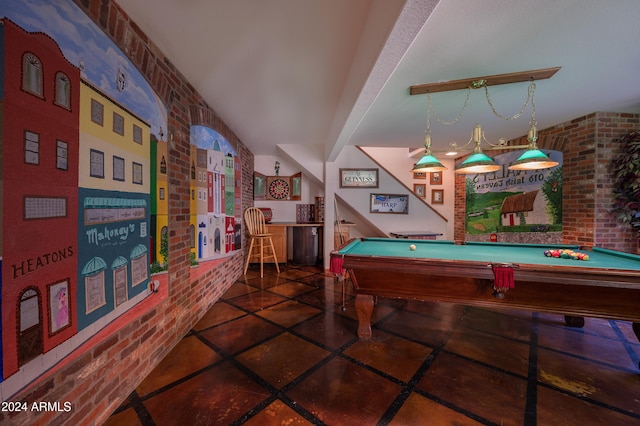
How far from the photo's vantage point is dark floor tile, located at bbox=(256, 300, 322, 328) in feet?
8.51

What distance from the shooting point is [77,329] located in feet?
3.93

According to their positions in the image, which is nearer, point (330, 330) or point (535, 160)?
point (535, 160)

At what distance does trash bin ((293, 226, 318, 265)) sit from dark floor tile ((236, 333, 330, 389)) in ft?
9.71

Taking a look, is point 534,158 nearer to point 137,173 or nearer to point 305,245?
point 137,173

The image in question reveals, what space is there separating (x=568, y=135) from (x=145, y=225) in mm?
5644

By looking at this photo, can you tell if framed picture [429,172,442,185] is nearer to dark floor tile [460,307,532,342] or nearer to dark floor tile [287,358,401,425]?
dark floor tile [460,307,532,342]

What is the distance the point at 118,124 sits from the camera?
4.85 ft

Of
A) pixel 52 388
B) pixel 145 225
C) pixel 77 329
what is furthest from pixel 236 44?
pixel 52 388

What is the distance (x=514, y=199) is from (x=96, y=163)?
6.09 metres

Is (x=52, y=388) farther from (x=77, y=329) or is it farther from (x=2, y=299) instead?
(x=2, y=299)

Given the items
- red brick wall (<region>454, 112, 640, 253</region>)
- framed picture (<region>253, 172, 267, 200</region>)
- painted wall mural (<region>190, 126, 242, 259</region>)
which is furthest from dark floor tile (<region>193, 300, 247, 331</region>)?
red brick wall (<region>454, 112, 640, 253</region>)

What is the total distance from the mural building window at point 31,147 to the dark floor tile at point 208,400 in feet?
5.16

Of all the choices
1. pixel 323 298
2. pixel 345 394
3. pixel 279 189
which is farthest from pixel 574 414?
pixel 279 189

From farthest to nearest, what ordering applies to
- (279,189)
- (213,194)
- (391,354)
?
1. (279,189)
2. (213,194)
3. (391,354)
